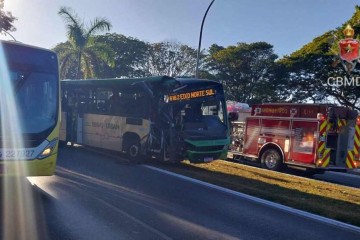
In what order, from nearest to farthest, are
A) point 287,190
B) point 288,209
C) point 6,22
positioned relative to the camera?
point 288,209
point 287,190
point 6,22

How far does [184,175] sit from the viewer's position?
11.5 m

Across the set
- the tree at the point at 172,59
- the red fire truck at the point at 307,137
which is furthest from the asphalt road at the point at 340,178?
the tree at the point at 172,59

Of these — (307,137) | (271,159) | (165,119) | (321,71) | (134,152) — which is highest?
(321,71)

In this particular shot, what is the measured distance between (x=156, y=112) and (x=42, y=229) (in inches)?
298

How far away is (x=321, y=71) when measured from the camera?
38031 millimetres

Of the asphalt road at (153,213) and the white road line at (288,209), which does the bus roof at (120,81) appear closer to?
the white road line at (288,209)

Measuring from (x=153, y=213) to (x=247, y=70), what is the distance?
1609 inches

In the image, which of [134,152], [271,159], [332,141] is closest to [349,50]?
[332,141]

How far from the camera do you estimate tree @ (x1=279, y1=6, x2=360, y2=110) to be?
1371 inches

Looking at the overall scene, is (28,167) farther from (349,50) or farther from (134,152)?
(349,50)

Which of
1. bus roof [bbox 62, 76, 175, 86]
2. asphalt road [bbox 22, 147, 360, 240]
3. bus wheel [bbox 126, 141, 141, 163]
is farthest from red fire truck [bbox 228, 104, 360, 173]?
asphalt road [bbox 22, 147, 360, 240]

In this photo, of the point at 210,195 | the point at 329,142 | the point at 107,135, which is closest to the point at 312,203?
the point at 210,195

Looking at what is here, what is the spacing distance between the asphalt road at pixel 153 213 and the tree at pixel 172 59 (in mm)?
34588

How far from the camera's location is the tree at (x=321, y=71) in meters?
34.8
